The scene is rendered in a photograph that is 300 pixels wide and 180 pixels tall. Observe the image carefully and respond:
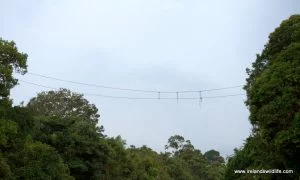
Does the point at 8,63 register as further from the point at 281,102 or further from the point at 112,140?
the point at 112,140

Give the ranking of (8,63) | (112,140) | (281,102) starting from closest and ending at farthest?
(281,102) → (8,63) → (112,140)

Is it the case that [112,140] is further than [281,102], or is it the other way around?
[112,140]

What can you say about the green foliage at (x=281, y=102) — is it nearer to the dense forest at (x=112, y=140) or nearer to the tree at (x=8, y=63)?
the dense forest at (x=112, y=140)

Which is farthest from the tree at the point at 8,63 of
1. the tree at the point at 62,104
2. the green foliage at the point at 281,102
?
the tree at the point at 62,104

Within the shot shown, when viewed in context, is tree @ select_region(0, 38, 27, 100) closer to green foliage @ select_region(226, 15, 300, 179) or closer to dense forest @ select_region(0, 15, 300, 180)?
dense forest @ select_region(0, 15, 300, 180)

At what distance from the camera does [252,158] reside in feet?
67.5

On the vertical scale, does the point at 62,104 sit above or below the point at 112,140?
above

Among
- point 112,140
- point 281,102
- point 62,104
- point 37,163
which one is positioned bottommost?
point 37,163

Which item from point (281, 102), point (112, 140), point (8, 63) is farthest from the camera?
point (112, 140)

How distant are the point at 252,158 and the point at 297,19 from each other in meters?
6.96

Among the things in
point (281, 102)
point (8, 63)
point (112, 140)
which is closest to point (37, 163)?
point (8, 63)

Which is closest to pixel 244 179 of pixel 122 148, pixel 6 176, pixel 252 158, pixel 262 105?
pixel 252 158

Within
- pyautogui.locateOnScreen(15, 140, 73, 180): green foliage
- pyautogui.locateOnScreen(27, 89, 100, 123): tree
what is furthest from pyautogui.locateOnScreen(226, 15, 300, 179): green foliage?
pyautogui.locateOnScreen(27, 89, 100, 123): tree

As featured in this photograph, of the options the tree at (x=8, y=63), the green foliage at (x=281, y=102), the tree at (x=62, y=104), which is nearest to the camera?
the green foliage at (x=281, y=102)
